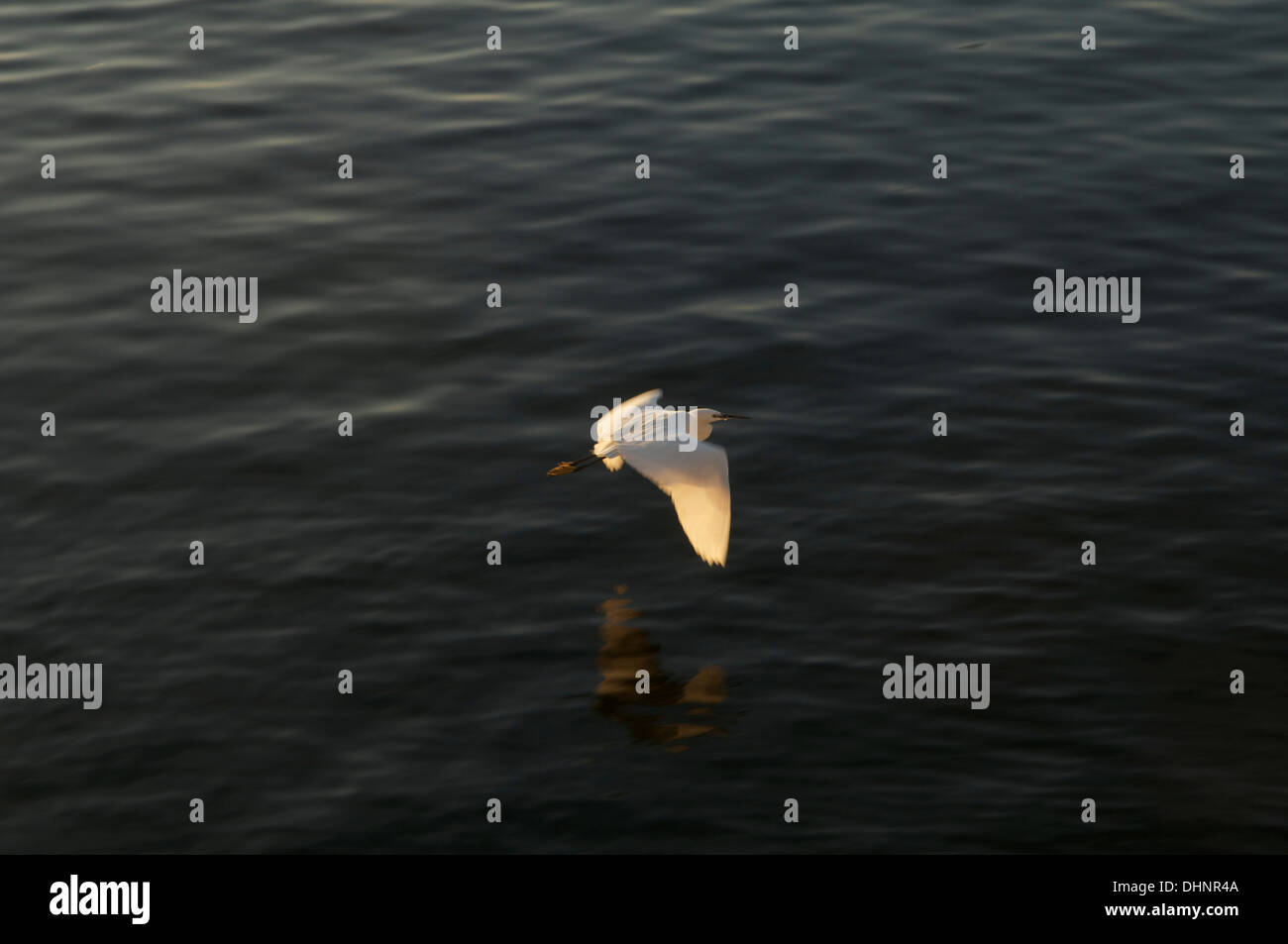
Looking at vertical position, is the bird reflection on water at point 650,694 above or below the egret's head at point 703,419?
below

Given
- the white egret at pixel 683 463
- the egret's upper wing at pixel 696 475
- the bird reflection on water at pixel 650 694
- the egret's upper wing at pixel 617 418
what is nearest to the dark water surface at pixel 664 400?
the bird reflection on water at pixel 650 694

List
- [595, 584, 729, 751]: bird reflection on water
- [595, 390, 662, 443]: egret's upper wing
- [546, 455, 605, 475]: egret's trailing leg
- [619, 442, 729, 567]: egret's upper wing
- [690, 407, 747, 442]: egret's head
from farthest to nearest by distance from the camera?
1. [546, 455, 605, 475]: egret's trailing leg
2. [690, 407, 747, 442]: egret's head
3. [595, 390, 662, 443]: egret's upper wing
4. [619, 442, 729, 567]: egret's upper wing
5. [595, 584, 729, 751]: bird reflection on water

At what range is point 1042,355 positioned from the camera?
19062 millimetres

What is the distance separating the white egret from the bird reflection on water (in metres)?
0.99

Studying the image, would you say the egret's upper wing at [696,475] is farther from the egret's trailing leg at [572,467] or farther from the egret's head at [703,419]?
the egret's trailing leg at [572,467]

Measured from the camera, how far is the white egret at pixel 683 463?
15023 millimetres

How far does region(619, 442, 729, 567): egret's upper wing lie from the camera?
49.3 ft

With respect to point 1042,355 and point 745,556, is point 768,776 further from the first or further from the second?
point 1042,355

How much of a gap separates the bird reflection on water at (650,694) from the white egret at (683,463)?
993 millimetres

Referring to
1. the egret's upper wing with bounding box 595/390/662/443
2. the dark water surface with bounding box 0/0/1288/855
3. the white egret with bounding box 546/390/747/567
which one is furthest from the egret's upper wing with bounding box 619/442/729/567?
the dark water surface with bounding box 0/0/1288/855

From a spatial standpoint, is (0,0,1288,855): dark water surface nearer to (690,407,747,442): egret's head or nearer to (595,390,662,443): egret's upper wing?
(690,407,747,442): egret's head
